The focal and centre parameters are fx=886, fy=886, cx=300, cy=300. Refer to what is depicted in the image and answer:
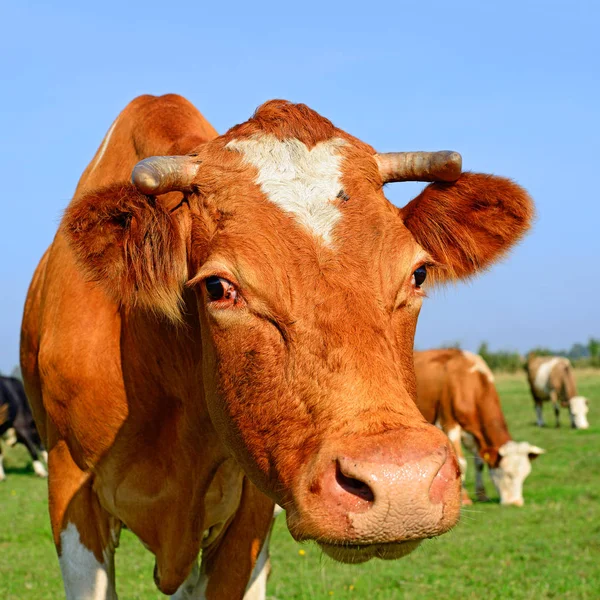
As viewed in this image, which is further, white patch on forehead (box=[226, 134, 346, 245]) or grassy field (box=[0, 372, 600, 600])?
grassy field (box=[0, 372, 600, 600])

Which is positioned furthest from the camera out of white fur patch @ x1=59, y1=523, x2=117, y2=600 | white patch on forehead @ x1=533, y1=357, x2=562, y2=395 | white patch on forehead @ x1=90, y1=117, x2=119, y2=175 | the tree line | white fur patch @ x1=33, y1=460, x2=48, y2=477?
the tree line

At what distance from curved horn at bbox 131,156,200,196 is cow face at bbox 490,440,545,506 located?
1043 centimetres

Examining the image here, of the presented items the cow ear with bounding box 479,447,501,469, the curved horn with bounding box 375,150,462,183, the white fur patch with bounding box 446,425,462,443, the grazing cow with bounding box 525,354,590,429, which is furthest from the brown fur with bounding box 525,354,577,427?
the curved horn with bounding box 375,150,462,183

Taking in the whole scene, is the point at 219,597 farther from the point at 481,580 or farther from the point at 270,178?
the point at 481,580

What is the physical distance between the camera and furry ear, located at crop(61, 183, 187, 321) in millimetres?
3430

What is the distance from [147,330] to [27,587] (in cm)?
445

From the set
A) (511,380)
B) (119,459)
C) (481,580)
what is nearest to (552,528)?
(481,580)

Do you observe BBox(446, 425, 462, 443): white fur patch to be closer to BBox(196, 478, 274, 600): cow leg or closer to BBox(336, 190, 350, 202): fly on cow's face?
BBox(196, 478, 274, 600): cow leg

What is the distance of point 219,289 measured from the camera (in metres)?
3.09

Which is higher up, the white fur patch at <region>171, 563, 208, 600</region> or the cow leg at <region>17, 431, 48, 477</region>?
the white fur patch at <region>171, 563, 208, 600</region>

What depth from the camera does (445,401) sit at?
1581 centimetres

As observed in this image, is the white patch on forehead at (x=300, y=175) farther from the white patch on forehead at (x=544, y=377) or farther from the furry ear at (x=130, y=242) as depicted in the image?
the white patch on forehead at (x=544, y=377)

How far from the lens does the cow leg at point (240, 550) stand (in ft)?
14.5

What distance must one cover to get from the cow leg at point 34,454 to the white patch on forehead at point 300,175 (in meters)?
15.9
